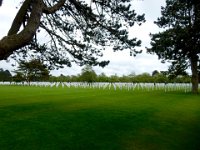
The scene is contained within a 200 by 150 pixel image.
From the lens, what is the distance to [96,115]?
15539 mm

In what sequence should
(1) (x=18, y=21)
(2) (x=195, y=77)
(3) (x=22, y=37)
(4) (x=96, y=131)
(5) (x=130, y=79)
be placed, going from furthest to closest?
(5) (x=130, y=79)
(2) (x=195, y=77)
(4) (x=96, y=131)
(1) (x=18, y=21)
(3) (x=22, y=37)

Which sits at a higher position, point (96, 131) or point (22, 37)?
A: point (22, 37)

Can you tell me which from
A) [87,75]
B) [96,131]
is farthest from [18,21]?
[87,75]

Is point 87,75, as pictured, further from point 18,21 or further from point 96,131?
point 18,21

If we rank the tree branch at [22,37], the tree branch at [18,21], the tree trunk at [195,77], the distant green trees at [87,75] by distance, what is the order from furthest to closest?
the distant green trees at [87,75]
the tree trunk at [195,77]
the tree branch at [18,21]
the tree branch at [22,37]

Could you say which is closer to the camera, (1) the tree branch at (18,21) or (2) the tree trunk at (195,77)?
(1) the tree branch at (18,21)

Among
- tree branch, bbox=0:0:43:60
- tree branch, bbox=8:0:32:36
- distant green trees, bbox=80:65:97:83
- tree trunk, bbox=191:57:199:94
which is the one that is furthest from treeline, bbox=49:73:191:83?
tree branch, bbox=0:0:43:60

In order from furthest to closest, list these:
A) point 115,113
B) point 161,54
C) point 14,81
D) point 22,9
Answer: point 14,81 < point 161,54 < point 115,113 < point 22,9

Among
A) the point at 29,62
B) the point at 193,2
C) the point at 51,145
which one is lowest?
the point at 51,145

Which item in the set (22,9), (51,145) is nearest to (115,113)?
(51,145)

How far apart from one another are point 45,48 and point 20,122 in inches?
145

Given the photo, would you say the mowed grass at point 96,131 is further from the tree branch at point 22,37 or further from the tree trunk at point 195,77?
the tree trunk at point 195,77

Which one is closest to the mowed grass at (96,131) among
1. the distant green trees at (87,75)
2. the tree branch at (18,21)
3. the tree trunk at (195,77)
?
the tree branch at (18,21)

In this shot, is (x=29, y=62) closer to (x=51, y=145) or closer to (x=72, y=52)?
(x=72, y=52)
